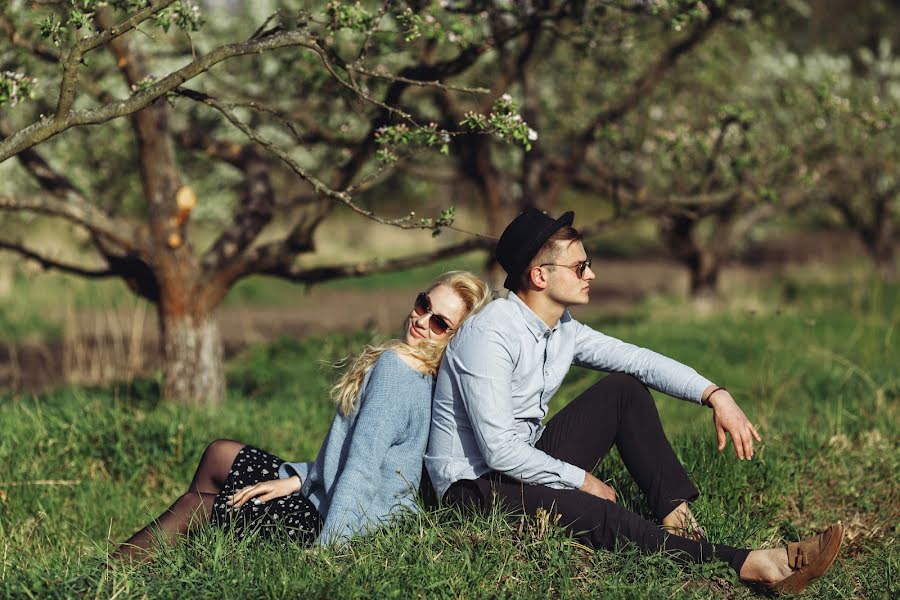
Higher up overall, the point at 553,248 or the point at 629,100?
the point at 629,100

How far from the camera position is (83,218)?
688cm

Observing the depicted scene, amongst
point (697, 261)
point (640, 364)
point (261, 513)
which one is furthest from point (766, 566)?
point (697, 261)

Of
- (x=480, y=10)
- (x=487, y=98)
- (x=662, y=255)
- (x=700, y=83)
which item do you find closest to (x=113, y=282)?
(x=487, y=98)

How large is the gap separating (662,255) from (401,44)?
749 inches

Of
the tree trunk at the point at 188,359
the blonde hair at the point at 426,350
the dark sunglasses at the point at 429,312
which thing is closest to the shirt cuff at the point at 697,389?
the blonde hair at the point at 426,350

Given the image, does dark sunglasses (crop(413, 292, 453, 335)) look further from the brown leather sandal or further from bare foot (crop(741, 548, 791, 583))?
the brown leather sandal

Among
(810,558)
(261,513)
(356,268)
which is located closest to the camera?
(810,558)

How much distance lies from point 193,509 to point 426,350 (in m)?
1.20

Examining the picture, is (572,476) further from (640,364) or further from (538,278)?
(538,278)

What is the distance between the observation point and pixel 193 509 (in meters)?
4.39

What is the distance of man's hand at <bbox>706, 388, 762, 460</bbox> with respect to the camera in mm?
4266

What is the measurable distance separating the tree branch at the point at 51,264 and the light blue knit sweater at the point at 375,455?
12.0 feet

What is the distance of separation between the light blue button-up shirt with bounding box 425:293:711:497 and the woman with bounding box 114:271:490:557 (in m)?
0.13

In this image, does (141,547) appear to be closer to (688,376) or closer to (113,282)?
(688,376)
